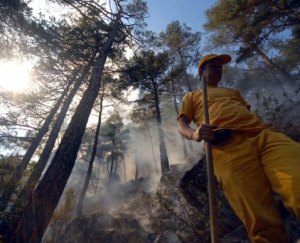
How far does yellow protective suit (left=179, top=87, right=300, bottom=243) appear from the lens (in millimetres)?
1976

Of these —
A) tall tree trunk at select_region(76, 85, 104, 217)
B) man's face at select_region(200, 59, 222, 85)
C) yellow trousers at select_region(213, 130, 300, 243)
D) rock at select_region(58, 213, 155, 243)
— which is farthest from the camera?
tall tree trunk at select_region(76, 85, 104, 217)

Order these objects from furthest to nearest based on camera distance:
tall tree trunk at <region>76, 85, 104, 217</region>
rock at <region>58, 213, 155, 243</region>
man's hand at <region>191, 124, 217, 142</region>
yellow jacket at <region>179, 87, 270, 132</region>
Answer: tall tree trunk at <region>76, 85, 104, 217</region> < rock at <region>58, 213, 155, 243</region> < yellow jacket at <region>179, 87, 270, 132</region> < man's hand at <region>191, 124, 217, 142</region>

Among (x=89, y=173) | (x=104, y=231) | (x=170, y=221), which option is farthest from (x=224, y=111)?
(x=89, y=173)

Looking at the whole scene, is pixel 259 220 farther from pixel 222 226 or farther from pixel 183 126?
pixel 222 226

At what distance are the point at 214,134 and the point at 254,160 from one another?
17.4 inches

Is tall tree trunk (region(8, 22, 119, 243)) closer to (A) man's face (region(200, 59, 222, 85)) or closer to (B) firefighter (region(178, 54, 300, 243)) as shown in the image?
(B) firefighter (region(178, 54, 300, 243))

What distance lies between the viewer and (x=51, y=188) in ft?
15.7

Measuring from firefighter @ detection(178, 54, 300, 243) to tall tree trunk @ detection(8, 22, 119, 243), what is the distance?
3.13 meters

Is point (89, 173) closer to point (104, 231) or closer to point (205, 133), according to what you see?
point (104, 231)

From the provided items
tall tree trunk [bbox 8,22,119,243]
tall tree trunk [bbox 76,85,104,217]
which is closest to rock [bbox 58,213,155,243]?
tall tree trunk [bbox 76,85,104,217]

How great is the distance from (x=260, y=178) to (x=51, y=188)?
3.90 m

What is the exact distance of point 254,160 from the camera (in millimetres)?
2275

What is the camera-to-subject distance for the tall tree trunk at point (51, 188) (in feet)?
13.6

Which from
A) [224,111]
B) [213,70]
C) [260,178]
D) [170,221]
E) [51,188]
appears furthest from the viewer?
→ [170,221]
